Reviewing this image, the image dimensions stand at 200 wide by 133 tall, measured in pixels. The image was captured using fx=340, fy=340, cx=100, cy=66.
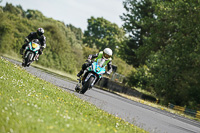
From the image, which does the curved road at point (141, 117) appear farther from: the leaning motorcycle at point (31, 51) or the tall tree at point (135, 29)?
the tall tree at point (135, 29)

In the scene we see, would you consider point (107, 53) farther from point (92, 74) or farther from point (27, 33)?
point (27, 33)

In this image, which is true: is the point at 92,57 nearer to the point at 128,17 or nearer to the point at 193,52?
the point at 193,52

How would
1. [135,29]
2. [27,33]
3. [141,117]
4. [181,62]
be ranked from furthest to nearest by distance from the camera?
[135,29], [27,33], [181,62], [141,117]

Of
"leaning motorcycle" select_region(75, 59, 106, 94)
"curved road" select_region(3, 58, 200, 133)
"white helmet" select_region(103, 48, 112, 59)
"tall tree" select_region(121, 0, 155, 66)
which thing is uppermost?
"tall tree" select_region(121, 0, 155, 66)

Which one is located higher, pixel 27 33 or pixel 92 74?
pixel 27 33

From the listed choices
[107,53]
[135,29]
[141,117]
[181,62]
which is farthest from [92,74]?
[135,29]

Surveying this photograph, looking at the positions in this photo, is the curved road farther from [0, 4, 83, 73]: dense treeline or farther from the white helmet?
[0, 4, 83, 73]: dense treeline

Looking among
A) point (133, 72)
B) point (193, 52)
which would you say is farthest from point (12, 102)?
point (133, 72)

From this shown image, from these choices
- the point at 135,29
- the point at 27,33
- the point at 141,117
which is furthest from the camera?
the point at 135,29

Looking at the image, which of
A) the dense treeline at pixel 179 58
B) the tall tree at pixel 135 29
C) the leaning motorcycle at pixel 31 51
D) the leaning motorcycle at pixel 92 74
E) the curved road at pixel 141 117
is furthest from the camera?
the tall tree at pixel 135 29

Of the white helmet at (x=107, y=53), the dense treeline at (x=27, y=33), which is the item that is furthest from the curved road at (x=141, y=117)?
the dense treeline at (x=27, y=33)

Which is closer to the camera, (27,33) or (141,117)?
(141,117)

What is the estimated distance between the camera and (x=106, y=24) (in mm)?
117938

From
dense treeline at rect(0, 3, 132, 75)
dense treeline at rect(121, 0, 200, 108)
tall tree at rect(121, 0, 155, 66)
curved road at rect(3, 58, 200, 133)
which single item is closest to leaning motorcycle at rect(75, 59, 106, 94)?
curved road at rect(3, 58, 200, 133)
